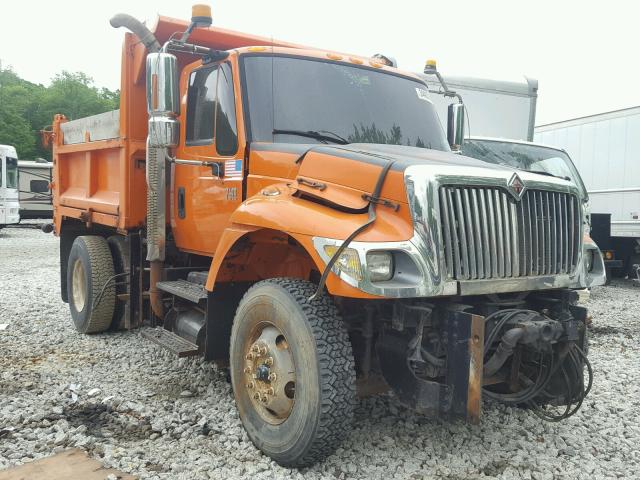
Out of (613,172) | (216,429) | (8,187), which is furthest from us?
(8,187)

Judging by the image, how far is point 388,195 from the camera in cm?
331

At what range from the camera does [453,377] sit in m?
3.14

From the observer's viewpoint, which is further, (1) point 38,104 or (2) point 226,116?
(1) point 38,104

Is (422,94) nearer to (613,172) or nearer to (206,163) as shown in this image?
(206,163)

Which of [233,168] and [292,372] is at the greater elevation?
[233,168]

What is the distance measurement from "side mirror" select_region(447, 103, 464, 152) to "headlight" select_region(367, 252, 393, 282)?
2.59 metres

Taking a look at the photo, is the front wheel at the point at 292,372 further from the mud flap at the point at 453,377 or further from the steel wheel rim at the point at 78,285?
the steel wheel rim at the point at 78,285

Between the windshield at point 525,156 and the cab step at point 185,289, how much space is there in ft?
15.3

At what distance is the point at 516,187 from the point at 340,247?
109cm

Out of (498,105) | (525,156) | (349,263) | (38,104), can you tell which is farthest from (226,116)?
(38,104)

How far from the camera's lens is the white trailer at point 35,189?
24.7 meters

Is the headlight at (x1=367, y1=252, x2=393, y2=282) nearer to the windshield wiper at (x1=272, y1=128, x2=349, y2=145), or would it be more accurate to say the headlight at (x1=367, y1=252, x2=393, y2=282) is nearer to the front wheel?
the front wheel

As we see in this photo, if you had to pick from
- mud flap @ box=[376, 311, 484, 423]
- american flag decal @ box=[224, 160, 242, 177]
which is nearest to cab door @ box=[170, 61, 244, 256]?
american flag decal @ box=[224, 160, 242, 177]

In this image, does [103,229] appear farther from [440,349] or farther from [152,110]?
[440,349]
